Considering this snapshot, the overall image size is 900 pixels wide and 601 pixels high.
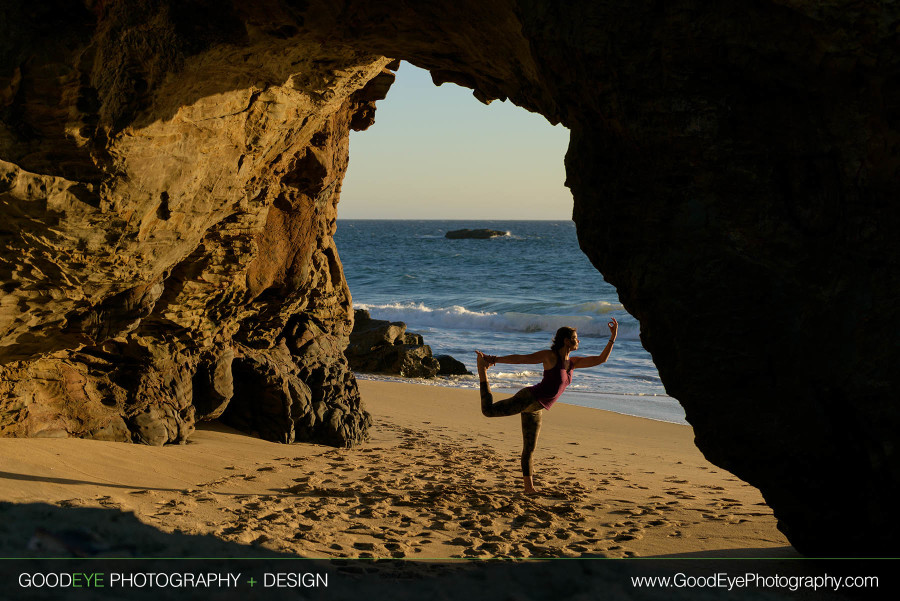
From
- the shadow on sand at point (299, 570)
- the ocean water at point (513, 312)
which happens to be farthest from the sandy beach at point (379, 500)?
the ocean water at point (513, 312)

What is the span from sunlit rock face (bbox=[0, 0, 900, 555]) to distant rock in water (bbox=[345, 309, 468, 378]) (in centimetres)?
830

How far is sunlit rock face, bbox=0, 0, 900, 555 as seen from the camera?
3.26 meters

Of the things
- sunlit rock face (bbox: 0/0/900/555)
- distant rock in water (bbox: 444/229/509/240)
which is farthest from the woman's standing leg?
distant rock in water (bbox: 444/229/509/240)

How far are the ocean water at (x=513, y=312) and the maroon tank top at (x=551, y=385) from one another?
5.98 meters

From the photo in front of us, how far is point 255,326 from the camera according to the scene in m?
7.60

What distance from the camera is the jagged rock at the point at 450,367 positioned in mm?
15250

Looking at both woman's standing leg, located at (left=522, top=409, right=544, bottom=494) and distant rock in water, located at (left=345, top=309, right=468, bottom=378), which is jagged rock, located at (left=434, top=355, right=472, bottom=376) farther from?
woman's standing leg, located at (left=522, top=409, right=544, bottom=494)

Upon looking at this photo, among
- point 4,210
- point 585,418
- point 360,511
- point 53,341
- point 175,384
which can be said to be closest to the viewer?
point 4,210

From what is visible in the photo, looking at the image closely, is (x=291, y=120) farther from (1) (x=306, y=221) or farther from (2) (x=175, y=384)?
(2) (x=175, y=384)

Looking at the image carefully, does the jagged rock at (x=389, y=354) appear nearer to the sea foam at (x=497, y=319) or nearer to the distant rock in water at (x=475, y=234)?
the sea foam at (x=497, y=319)

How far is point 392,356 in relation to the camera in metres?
15.1

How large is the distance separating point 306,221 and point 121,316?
7.59 feet

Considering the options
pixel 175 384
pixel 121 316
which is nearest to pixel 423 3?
pixel 121 316

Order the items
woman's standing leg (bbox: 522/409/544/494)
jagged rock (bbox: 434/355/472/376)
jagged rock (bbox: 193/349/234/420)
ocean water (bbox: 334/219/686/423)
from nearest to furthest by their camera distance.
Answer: woman's standing leg (bbox: 522/409/544/494) < jagged rock (bbox: 193/349/234/420) < ocean water (bbox: 334/219/686/423) < jagged rock (bbox: 434/355/472/376)
